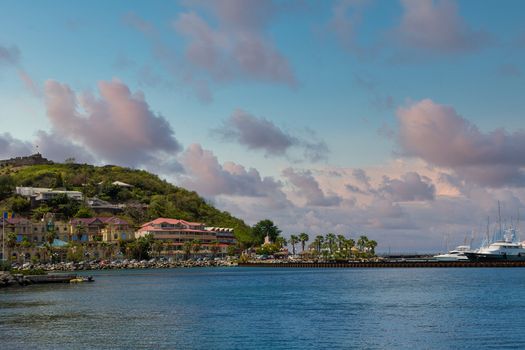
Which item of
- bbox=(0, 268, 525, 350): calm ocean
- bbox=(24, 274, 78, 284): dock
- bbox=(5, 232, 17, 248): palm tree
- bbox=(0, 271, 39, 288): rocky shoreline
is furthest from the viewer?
bbox=(5, 232, 17, 248): palm tree

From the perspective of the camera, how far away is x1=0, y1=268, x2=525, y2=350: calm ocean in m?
55.1

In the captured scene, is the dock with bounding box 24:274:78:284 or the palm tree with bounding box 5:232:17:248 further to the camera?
the palm tree with bounding box 5:232:17:248

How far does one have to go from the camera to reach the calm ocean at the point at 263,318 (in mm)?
55094

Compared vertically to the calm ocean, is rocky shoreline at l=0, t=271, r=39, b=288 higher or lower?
higher

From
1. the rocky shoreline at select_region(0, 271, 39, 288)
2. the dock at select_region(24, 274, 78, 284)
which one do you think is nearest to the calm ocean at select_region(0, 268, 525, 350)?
the rocky shoreline at select_region(0, 271, 39, 288)

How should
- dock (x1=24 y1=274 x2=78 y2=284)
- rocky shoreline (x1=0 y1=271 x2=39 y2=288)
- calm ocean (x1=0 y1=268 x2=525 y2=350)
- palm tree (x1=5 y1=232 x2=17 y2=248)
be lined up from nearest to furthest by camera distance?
calm ocean (x1=0 y1=268 x2=525 y2=350), rocky shoreline (x1=0 y1=271 x2=39 y2=288), dock (x1=24 y1=274 x2=78 y2=284), palm tree (x1=5 y1=232 x2=17 y2=248)

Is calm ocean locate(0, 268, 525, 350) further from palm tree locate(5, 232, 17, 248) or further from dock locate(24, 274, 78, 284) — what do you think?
palm tree locate(5, 232, 17, 248)

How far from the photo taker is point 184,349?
5203cm

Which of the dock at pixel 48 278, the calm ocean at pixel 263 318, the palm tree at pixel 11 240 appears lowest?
the calm ocean at pixel 263 318

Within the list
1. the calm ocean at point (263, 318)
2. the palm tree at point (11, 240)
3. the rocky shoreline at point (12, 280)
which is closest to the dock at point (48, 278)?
the rocky shoreline at point (12, 280)

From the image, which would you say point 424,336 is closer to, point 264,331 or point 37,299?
point 264,331

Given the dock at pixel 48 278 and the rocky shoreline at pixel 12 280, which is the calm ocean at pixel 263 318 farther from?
the dock at pixel 48 278

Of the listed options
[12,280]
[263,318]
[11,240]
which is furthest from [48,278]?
[263,318]

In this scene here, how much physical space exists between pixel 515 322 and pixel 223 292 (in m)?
50.0
